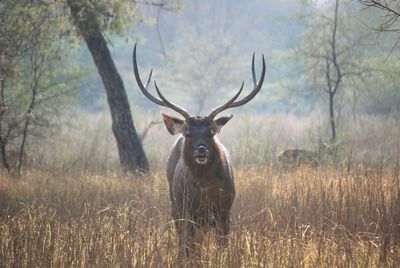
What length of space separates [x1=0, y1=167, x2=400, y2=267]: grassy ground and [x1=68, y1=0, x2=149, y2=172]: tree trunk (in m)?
2.07

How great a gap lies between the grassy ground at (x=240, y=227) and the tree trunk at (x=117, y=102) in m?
2.07

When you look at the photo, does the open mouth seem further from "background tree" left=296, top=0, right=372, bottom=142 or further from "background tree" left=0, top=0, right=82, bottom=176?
"background tree" left=296, top=0, right=372, bottom=142

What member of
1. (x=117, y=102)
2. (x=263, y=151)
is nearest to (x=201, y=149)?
(x=117, y=102)

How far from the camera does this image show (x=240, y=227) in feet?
19.7

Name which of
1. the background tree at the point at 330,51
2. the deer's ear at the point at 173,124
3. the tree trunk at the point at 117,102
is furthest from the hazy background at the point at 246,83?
the deer's ear at the point at 173,124

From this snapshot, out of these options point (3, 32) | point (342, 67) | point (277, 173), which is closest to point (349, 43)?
point (342, 67)

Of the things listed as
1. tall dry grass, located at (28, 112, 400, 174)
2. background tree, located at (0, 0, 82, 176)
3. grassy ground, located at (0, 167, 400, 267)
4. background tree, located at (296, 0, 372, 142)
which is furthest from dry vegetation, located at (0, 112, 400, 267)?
background tree, located at (296, 0, 372, 142)

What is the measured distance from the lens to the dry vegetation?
476 centimetres

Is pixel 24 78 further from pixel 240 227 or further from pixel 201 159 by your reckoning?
pixel 240 227

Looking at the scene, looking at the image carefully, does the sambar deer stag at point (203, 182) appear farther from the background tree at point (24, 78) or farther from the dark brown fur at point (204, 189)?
the background tree at point (24, 78)

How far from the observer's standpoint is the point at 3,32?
27.5 ft

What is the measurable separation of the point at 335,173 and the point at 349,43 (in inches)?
271

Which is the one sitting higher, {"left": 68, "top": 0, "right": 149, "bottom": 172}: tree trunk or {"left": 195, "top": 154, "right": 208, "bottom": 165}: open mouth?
{"left": 68, "top": 0, "right": 149, "bottom": 172}: tree trunk

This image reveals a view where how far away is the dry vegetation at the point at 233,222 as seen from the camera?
476cm
